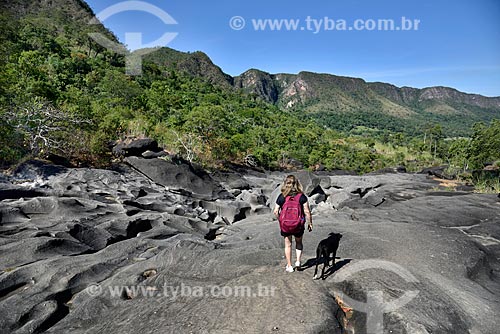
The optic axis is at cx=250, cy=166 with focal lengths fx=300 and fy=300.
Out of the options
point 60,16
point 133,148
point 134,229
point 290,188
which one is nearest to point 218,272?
point 290,188

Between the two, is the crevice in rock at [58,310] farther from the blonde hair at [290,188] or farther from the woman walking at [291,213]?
the blonde hair at [290,188]

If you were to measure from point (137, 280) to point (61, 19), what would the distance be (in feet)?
466

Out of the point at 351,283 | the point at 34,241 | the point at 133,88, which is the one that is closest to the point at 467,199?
the point at 351,283

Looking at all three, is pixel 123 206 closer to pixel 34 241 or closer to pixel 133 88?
pixel 34 241

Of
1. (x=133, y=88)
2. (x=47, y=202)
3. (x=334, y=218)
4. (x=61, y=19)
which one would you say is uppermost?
(x=61, y=19)

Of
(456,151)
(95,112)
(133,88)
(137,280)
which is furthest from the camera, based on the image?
(456,151)

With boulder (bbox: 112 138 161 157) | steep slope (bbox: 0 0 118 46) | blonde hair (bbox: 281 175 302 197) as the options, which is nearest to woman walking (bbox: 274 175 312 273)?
blonde hair (bbox: 281 175 302 197)

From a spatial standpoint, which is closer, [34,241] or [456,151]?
[34,241]

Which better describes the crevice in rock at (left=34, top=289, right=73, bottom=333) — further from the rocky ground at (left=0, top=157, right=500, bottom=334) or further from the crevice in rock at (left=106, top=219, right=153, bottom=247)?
the crevice in rock at (left=106, top=219, right=153, bottom=247)

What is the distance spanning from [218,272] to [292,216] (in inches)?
85.3

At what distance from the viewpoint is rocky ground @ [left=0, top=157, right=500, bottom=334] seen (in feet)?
→ 15.1

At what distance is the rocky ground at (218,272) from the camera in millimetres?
4598

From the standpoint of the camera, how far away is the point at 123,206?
13219mm

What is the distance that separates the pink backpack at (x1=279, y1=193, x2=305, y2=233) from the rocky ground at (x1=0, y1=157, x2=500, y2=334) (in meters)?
0.87
